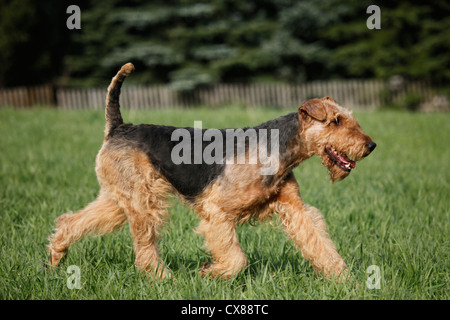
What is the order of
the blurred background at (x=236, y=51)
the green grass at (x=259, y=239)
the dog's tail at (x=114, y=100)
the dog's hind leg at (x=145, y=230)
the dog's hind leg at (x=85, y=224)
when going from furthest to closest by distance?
1. the blurred background at (x=236, y=51)
2. the dog's tail at (x=114, y=100)
3. the dog's hind leg at (x=85, y=224)
4. the dog's hind leg at (x=145, y=230)
5. the green grass at (x=259, y=239)

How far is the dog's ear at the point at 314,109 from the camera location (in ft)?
11.9

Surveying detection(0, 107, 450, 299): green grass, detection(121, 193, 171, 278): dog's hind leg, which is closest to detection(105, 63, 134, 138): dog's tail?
detection(121, 193, 171, 278): dog's hind leg

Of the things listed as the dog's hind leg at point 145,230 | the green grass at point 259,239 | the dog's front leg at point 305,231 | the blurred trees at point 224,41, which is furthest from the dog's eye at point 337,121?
the blurred trees at point 224,41

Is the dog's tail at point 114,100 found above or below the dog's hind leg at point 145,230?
above

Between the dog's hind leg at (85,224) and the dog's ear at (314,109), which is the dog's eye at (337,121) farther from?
the dog's hind leg at (85,224)

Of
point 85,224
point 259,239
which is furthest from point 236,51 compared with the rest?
point 85,224

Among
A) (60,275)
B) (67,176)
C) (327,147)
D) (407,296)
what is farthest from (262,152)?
(67,176)

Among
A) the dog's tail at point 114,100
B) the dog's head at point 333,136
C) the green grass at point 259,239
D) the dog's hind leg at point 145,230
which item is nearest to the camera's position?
the green grass at point 259,239

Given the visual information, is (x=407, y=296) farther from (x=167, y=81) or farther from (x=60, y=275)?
(x=167, y=81)

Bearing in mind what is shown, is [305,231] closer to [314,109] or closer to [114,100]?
[314,109]

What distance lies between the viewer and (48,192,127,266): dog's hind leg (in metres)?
4.08

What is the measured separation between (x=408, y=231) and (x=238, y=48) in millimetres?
19619

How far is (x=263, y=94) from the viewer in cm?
2244

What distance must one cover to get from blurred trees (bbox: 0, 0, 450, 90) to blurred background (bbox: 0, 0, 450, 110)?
54mm
